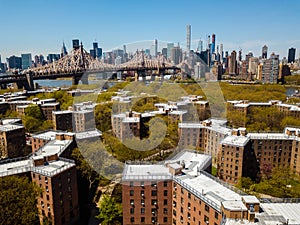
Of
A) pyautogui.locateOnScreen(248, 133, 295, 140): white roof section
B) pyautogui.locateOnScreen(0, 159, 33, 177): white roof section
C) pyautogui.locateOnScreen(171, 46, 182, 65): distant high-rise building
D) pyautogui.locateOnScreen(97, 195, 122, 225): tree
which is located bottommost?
pyautogui.locateOnScreen(97, 195, 122, 225): tree

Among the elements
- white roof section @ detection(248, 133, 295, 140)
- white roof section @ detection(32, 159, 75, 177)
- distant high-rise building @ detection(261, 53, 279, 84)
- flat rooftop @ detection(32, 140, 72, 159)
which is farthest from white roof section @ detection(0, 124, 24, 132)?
distant high-rise building @ detection(261, 53, 279, 84)

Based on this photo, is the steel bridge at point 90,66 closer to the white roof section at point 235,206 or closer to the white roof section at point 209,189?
the white roof section at point 209,189

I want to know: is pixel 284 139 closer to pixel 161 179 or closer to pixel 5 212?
pixel 161 179

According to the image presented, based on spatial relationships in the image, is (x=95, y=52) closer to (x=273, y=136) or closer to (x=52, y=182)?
(x=273, y=136)

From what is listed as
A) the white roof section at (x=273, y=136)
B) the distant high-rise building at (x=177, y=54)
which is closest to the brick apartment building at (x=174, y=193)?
the white roof section at (x=273, y=136)

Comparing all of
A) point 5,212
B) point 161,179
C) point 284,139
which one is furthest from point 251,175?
point 5,212

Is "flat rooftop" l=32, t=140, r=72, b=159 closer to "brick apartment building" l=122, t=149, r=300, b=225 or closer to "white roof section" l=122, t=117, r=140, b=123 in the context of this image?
"brick apartment building" l=122, t=149, r=300, b=225
